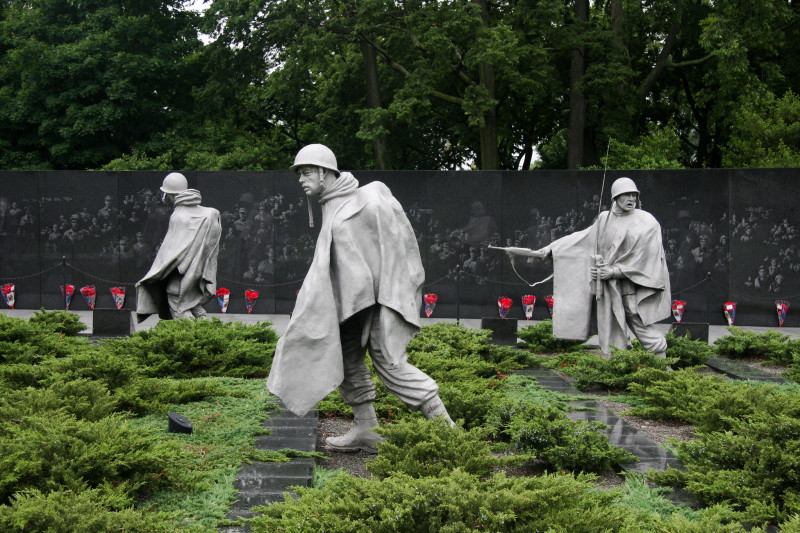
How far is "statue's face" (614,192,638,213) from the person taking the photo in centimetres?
994

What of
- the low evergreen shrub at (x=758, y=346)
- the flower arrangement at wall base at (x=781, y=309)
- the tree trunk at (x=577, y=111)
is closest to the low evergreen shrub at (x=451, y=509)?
the low evergreen shrub at (x=758, y=346)

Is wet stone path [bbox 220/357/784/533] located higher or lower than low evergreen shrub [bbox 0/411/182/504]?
lower

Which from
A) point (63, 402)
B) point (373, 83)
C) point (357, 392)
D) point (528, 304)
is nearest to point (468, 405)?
point (357, 392)

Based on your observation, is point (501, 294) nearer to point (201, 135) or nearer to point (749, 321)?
point (749, 321)

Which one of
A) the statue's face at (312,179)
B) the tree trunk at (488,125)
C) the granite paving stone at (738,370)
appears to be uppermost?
the tree trunk at (488,125)

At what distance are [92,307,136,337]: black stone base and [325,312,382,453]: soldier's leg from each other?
21.9 feet

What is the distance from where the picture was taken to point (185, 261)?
1016 cm

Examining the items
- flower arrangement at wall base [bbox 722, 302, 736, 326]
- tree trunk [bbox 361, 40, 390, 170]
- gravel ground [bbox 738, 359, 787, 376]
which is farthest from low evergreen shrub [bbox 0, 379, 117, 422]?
tree trunk [bbox 361, 40, 390, 170]

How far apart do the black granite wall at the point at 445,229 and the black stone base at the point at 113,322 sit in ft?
15.8

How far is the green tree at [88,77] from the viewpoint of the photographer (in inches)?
902

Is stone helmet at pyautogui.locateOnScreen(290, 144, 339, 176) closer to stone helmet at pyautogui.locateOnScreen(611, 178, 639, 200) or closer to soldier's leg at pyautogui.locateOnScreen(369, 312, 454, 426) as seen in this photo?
soldier's leg at pyautogui.locateOnScreen(369, 312, 454, 426)

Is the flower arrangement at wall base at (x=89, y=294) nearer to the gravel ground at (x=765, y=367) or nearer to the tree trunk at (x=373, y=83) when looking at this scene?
the tree trunk at (x=373, y=83)

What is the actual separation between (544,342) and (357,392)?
6.00 m

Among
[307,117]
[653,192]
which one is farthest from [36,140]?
[653,192]
